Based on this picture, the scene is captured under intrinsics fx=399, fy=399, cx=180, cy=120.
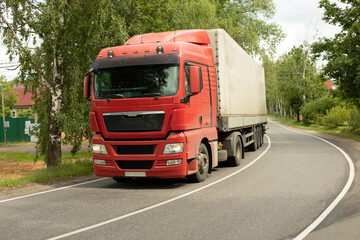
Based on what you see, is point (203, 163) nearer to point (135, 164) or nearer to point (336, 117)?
point (135, 164)

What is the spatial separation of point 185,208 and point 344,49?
70.2ft

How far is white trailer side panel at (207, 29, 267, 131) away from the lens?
1158 cm

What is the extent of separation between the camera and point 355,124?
31.5m

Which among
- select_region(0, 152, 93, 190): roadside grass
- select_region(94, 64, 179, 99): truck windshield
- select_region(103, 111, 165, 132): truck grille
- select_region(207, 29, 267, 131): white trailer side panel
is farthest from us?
select_region(207, 29, 267, 131): white trailer side panel

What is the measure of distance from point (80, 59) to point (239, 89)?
5619 mm

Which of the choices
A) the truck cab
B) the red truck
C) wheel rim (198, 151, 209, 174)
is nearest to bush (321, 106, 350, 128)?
wheel rim (198, 151, 209, 174)

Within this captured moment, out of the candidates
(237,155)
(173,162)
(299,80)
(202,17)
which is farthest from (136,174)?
(299,80)

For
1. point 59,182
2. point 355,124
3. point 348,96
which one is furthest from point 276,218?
point 355,124

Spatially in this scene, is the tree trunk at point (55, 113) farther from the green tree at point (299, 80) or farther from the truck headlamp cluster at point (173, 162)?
the green tree at point (299, 80)

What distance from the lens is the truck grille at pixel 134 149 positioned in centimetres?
895

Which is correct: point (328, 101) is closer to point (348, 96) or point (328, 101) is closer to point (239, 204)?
point (348, 96)

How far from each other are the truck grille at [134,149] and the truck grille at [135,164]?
218mm

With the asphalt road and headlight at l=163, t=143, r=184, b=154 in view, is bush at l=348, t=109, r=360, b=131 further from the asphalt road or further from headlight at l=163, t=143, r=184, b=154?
headlight at l=163, t=143, r=184, b=154

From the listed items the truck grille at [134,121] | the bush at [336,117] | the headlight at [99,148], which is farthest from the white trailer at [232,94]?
the bush at [336,117]
